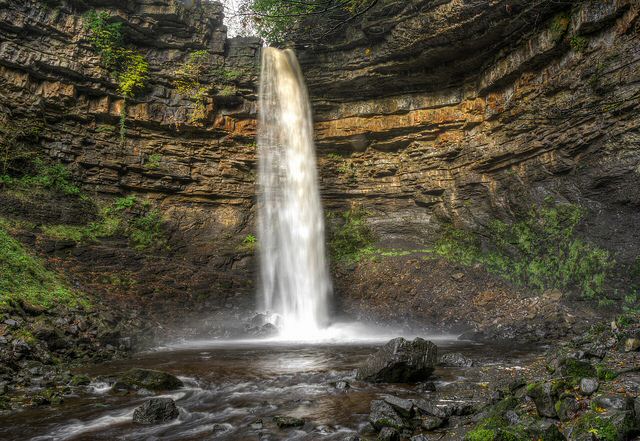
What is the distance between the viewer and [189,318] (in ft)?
41.5

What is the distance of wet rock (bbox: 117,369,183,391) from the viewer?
5977 mm

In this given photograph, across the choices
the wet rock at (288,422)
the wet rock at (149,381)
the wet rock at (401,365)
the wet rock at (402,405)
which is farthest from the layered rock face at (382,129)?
the wet rock at (288,422)

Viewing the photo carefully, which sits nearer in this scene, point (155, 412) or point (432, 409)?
point (432, 409)

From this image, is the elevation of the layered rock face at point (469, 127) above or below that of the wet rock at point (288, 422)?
above

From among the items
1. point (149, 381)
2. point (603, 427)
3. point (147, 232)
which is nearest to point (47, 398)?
point (149, 381)

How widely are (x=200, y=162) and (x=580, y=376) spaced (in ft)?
49.9

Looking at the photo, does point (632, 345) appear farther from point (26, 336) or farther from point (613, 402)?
point (26, 336)

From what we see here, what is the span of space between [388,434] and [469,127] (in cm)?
1443

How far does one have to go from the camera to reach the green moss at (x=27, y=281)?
27.8 feet

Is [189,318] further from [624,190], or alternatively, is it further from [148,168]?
[624,190]

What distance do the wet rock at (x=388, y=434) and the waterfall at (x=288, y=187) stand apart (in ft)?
38.1

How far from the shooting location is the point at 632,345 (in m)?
5.31

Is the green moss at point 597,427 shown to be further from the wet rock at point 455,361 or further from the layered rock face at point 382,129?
the layered rock face at point 382,129

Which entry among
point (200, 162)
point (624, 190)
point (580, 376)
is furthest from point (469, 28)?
point (580, 376)
